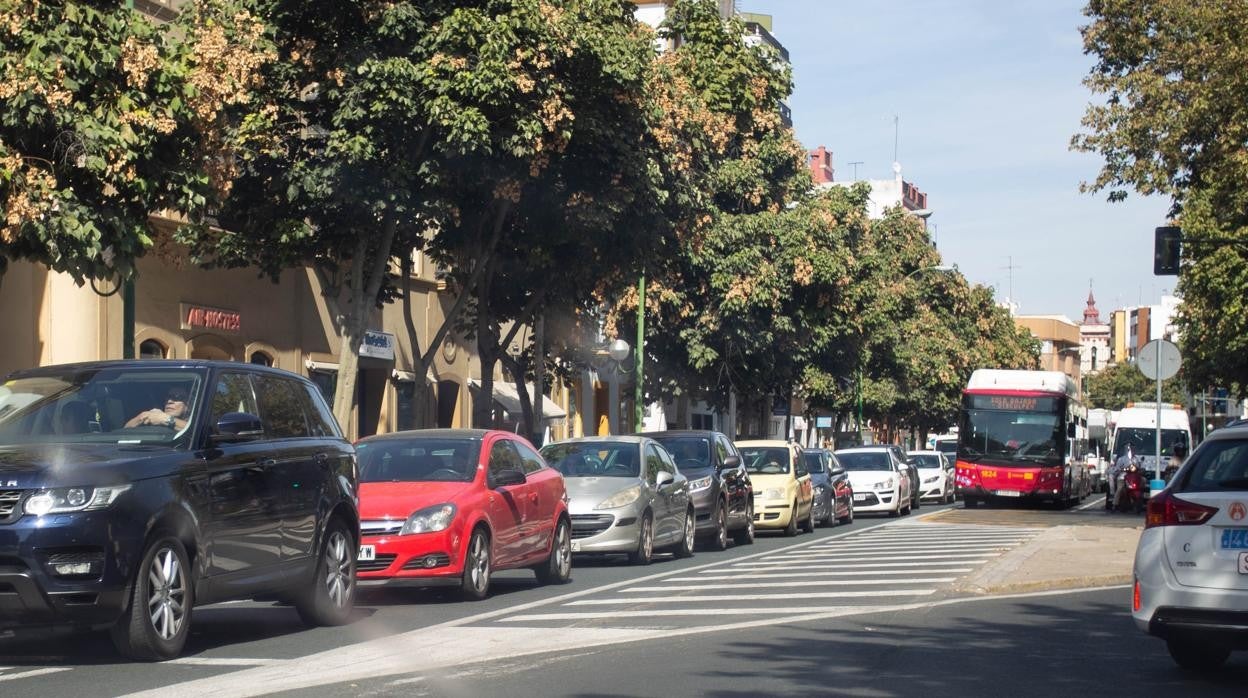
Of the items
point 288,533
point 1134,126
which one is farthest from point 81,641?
point 1134,126

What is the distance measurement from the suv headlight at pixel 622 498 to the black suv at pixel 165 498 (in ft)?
21.0

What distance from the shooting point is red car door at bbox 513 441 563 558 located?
1602 centimetres

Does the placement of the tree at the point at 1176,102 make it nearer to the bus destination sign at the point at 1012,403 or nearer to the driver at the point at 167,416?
the bus destination sign at the point at 1012,403

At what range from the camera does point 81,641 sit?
11.5 metres

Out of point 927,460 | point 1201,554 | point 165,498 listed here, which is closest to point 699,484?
point 165,498

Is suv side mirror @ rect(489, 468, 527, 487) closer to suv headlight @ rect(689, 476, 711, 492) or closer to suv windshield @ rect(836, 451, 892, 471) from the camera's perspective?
suv headlight @ rect(689, 476, 711, 492)

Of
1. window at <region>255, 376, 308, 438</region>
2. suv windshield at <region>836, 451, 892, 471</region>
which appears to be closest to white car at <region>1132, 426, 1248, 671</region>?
window at <region>255, 376, 308, 438</region>

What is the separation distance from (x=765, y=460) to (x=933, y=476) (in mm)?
21548

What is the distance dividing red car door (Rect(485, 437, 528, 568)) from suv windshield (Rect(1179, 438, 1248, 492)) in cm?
665

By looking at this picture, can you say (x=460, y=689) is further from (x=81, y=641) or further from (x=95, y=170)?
(x=95, y=170)

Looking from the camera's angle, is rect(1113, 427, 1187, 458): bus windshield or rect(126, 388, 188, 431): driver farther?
rect(1113, 427, 1187, 458): bus windshield

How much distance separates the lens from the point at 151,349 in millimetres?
27812

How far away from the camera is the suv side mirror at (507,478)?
1507 centimetres

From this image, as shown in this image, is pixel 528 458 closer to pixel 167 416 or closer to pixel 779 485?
pixel 167 416
